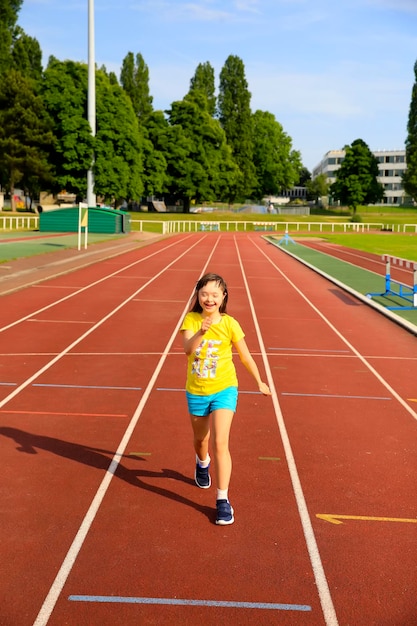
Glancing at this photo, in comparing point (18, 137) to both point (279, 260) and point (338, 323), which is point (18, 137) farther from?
point (338, 323)

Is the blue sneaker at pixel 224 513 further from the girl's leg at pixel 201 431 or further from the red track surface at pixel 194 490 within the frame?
the girl's leg at pixel 201 431

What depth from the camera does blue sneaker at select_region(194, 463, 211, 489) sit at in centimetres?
527

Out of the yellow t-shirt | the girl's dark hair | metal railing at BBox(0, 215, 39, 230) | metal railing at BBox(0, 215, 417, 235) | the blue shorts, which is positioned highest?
metal railing at BBox(0, 215, 417, 235)

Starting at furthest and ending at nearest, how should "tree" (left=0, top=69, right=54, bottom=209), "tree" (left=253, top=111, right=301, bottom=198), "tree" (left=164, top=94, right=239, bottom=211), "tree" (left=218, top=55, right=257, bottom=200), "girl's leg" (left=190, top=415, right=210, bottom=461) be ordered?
"tree" (left=253, top=111, right=301, bottom=198), "tree" (left=218, top=55, right=257, bottom=200), "tree" (left=164, top=94, right=239, bottom=211), "tree" (left=0, top=69, right=54, bottom=209), "girl's leg" (left=190, top=415, right=210, bottom=461)

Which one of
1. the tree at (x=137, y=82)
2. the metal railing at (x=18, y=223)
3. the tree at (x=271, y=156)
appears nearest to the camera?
the metal railing at (x=18, y=223)

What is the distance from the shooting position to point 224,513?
4.66 meters

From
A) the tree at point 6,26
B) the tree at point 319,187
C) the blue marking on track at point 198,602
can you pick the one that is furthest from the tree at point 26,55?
the tree at point 319,187

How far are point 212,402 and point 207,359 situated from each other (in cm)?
30

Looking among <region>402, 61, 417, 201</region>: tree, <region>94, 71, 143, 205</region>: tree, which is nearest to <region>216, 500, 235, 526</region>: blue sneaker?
<region>94, 71, 143, 205</region>: tree

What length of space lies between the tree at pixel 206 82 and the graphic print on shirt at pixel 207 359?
313ft

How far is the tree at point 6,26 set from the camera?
68188mm

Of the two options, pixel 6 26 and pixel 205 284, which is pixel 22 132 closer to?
pixel 6 26

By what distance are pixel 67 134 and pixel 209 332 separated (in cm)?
6142

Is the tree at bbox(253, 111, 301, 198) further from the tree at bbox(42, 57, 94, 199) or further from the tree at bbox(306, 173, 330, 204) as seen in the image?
the tree at bbox(42, 57, 94, 199)
